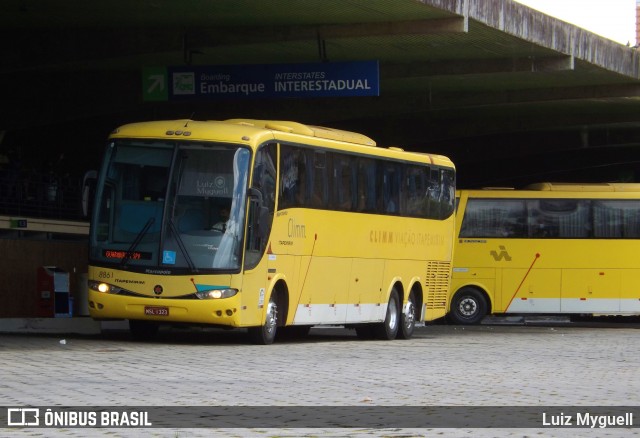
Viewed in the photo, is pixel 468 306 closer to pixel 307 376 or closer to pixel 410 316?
pixel 410 316

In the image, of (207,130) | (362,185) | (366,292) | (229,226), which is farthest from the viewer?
(366,292)

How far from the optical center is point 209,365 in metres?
17.8

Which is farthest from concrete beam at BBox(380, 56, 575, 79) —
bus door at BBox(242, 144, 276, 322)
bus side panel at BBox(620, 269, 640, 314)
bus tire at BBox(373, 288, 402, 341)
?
bus door at BBox(242, 144, 276, 322)

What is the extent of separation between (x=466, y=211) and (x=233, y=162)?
1682 cm

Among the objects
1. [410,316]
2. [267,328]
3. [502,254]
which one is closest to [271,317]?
[267,328]

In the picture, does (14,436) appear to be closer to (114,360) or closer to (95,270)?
(114,360)

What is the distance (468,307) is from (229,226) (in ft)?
57.0

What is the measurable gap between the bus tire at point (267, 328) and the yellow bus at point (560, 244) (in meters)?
15.2

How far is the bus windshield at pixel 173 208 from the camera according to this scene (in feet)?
72.5

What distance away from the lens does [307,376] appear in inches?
642

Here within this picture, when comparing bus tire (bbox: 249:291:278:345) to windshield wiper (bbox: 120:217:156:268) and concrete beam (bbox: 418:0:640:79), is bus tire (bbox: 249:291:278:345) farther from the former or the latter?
concrete beam (bbox: 418:0:640:79)

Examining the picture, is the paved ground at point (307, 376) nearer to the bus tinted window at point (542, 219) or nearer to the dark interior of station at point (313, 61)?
the dark interior of station at point (313, 61)

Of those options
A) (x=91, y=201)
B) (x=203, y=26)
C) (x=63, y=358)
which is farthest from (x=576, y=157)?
(x=63, y=358)

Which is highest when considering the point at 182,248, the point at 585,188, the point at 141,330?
the point at 585,188
